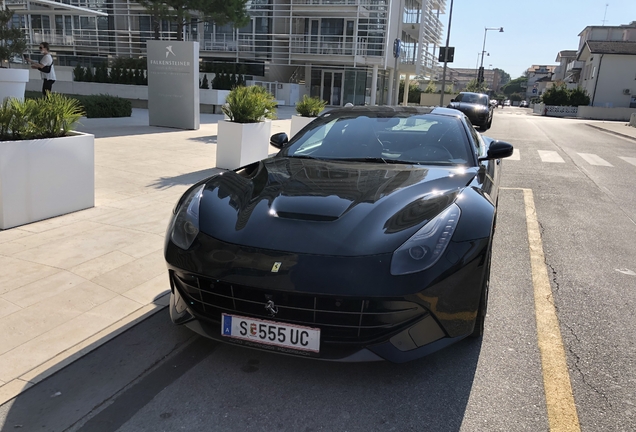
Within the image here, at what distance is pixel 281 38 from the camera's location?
36219mm

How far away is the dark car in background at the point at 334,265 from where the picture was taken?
8.04 ft

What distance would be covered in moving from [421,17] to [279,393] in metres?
45.3

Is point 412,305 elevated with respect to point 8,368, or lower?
elevated

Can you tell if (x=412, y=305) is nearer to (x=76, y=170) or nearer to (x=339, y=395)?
(x=339, y=395)

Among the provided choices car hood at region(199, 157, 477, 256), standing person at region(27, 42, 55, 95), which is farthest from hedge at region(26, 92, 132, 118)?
car hood at region(199, 157, 477, 256)

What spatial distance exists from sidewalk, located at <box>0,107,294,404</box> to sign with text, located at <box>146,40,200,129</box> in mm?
7097

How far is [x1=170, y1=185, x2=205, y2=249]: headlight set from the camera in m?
2.82

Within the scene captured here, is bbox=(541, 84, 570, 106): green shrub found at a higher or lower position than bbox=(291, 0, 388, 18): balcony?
lower

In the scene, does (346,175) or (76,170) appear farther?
(76,170)

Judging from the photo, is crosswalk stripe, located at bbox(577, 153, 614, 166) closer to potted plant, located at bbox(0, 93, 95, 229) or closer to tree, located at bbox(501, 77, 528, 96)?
potted plant, located at bbox(0, 93, 95, 229)

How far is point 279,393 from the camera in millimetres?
2619

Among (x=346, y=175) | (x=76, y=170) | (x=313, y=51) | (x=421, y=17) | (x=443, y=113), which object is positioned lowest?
(x=76, y=170)

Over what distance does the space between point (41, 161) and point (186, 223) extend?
9.99 feet

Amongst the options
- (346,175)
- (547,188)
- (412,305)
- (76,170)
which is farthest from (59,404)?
(547,188)
